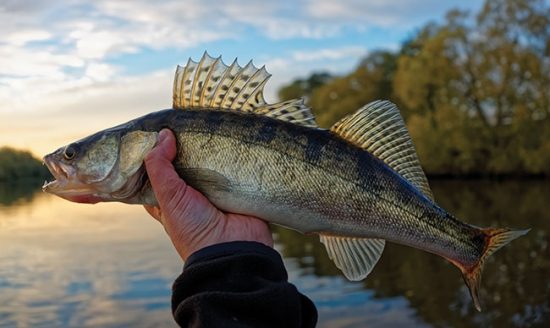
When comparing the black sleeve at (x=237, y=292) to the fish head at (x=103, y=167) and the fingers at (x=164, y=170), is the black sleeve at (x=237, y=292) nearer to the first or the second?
the fingers at (x=164, y=170)

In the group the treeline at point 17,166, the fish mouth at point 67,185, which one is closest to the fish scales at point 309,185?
the fish mouth at point 67,185

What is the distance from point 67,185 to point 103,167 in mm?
285

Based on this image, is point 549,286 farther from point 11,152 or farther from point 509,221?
point 11,152

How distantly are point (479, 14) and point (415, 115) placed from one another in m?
10.7

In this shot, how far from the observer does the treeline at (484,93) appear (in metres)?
49.6

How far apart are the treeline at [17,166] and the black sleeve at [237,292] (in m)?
99.3

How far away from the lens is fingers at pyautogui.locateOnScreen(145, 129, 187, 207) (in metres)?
3.42

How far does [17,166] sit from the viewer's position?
108375 millimetres

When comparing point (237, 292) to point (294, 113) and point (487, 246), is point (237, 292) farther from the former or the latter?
point (487, 246)

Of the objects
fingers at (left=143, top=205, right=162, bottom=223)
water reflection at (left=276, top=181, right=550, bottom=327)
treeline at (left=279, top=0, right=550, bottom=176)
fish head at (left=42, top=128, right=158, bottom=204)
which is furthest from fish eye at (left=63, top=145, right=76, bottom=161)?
treeline at (left=279, top=0, right=550, bottom=176)

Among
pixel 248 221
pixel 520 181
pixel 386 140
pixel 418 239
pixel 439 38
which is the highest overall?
pixel 439 38

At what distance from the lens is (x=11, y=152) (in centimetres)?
9788

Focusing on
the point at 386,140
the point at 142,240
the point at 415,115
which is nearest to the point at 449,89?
the point at 415,115

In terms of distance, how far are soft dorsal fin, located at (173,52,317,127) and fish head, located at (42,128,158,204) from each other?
1.14 feet
